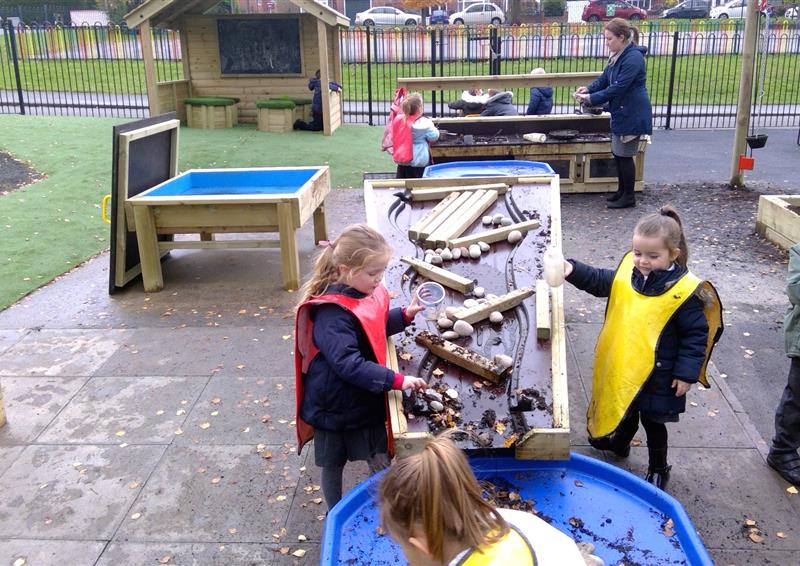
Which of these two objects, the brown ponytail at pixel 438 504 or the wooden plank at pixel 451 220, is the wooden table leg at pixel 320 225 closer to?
the wooden plank at pixel 451 220

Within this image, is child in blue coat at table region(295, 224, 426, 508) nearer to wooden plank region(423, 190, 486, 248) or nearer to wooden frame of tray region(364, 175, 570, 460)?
wooden frame of tray region(364, 175, 570, 460)

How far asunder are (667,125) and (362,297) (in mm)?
14602

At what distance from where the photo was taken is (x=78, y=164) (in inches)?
477

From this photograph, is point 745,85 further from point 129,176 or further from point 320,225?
point 129,176

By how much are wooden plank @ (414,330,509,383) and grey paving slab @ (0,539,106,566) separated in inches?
68.6

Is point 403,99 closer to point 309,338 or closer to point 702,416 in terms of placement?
point 702,416

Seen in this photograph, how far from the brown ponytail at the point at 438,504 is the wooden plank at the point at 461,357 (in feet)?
5.53

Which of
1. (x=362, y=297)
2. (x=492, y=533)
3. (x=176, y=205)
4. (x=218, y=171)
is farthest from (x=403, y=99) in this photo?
(x=492, y=533)

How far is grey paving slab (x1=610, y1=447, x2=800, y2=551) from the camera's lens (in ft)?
10.5

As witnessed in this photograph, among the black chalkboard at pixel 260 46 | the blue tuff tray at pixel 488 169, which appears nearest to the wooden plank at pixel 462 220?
the blue tuff tray at pixel 488 169

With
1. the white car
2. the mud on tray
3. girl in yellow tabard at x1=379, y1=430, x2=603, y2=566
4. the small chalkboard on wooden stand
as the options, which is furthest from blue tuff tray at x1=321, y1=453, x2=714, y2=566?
the white car

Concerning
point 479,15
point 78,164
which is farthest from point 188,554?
point 479,15

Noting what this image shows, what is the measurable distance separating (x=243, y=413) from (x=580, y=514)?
2323 mm

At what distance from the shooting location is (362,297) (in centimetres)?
293
